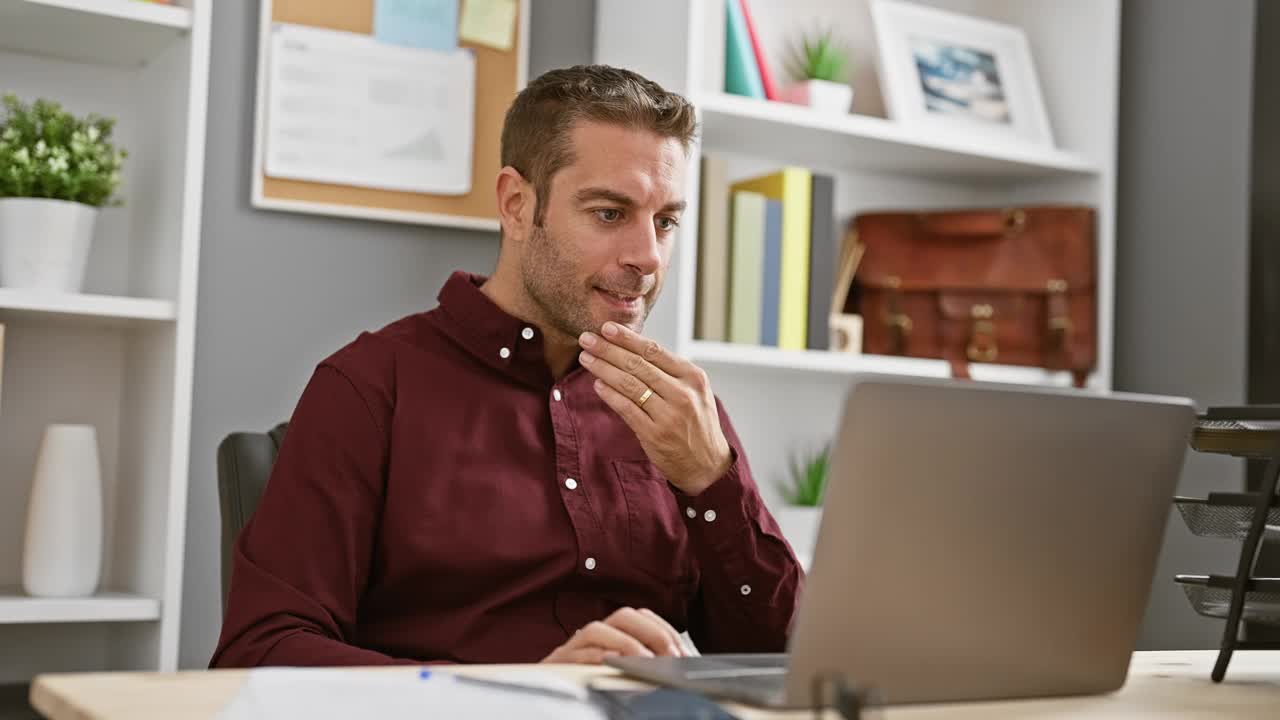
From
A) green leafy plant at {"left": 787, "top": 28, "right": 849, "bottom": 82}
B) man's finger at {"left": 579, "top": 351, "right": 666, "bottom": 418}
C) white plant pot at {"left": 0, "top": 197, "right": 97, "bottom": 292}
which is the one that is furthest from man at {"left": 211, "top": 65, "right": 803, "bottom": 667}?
green leafy plant at {"left": 787, "top": 28, "right": 849, "bottom": 82}

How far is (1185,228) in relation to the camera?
2559mm

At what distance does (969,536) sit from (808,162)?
188cm

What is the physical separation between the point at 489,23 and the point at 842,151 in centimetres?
69

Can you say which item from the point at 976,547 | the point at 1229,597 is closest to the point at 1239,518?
the point at 1229,597

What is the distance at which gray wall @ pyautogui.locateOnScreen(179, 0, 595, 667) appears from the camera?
2.14 m

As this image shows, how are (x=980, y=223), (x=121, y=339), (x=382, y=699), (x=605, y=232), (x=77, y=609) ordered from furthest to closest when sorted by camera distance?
(x=980, y=223) → (x=121, y=339) → (x=77, y=609) → (x=605, y=232) → (x=382, y=699)

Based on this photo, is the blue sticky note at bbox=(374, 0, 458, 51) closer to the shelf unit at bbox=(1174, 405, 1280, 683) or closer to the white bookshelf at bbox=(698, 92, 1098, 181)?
the white bookshelf at bbox=(698, 92, 1098, 181)

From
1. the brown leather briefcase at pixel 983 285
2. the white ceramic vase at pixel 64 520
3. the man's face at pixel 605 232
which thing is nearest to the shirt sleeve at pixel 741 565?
the man's face at pixel 605 232

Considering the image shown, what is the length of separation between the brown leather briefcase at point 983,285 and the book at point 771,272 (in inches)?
11.9

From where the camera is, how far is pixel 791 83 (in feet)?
8.61

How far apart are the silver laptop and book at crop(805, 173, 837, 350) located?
4.84ft

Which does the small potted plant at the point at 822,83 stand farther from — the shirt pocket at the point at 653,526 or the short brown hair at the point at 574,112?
the shirt pocket at the point at 653,526

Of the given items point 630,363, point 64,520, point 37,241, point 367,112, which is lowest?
point 64,520

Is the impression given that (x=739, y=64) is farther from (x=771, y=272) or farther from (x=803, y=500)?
(x=803, y=500)
